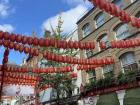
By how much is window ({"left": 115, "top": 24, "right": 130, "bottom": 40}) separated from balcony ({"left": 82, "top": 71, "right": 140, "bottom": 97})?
3.42m

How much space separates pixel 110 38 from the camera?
76.3ft

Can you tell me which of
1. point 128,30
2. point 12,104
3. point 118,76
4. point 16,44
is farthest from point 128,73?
point 12,104

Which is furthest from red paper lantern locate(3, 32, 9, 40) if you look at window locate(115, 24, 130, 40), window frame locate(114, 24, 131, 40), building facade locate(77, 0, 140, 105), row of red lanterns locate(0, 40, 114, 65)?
window locate(115, 24, 130, 40)

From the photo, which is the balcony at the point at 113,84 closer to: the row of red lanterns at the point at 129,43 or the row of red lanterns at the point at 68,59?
the row of red lanterns at the point at 68,59

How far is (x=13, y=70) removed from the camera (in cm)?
1417

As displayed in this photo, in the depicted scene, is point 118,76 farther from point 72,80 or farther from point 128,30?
point 72,80

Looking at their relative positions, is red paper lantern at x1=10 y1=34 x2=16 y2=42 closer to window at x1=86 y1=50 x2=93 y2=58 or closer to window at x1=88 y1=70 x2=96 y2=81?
window at x1=88 y1=70 x2=96 y2=81

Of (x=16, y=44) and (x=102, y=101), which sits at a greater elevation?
(x=16, y=44)

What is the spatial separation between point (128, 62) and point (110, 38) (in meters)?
3.16

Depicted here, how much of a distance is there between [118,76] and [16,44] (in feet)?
35.5

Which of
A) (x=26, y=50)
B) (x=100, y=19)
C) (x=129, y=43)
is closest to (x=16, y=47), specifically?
(x=26, y=50)

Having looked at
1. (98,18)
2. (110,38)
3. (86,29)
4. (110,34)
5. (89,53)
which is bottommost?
(89,53)

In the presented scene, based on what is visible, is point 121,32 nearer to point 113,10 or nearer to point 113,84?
point 113,84

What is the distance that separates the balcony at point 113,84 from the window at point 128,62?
3.57 feet
